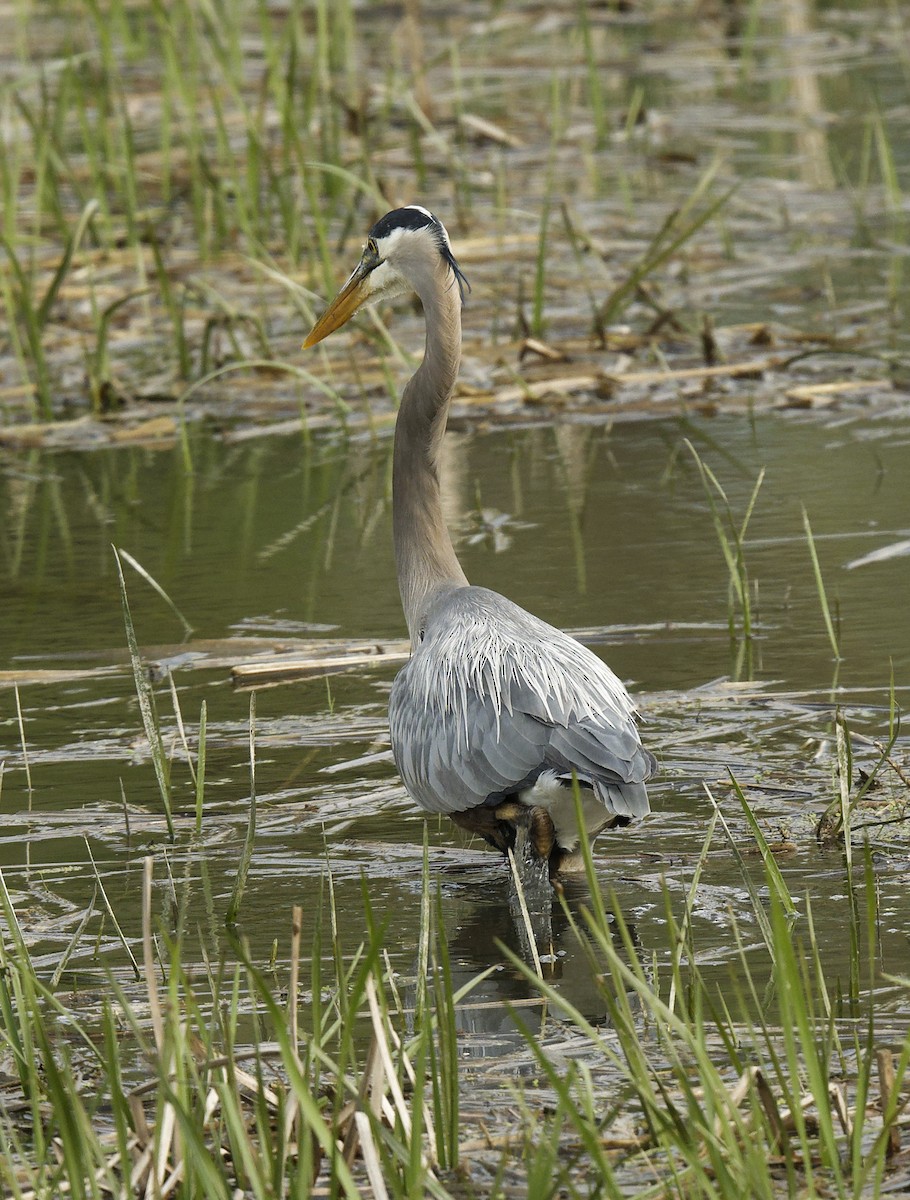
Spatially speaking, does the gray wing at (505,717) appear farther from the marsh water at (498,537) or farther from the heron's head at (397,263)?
the heron's head at (397,263)

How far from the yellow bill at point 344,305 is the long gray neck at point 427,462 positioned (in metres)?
0.42

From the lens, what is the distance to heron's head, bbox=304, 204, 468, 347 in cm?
559

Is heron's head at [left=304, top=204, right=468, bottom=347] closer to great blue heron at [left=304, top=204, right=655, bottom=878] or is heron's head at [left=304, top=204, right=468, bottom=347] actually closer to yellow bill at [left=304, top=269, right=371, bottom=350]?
yellow bill at [left=304, top=269, right=371, bottom=350]

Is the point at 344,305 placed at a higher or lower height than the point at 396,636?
higher

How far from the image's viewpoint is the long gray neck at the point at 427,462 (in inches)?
210

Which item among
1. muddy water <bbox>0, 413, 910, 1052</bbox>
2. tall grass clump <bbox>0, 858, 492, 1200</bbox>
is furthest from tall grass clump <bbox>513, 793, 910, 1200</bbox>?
muddy water <bbox>0, 413, 910, 1052</bbox>

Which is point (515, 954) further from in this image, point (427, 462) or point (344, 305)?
point (344, 305)

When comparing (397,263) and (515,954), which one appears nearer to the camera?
(515,954)

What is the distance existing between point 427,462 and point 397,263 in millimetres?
684

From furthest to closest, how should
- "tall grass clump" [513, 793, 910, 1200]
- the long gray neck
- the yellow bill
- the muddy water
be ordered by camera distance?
the yellow bill < the long gray neck < the muddy water < "tall grass clump" [513, 793, 910, 1200]

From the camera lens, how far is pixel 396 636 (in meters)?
6.42

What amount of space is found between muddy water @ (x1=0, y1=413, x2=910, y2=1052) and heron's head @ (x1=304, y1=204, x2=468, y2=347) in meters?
1.07

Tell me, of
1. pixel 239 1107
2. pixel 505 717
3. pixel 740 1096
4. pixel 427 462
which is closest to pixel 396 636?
pixel 427 462

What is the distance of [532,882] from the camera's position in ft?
14.6
